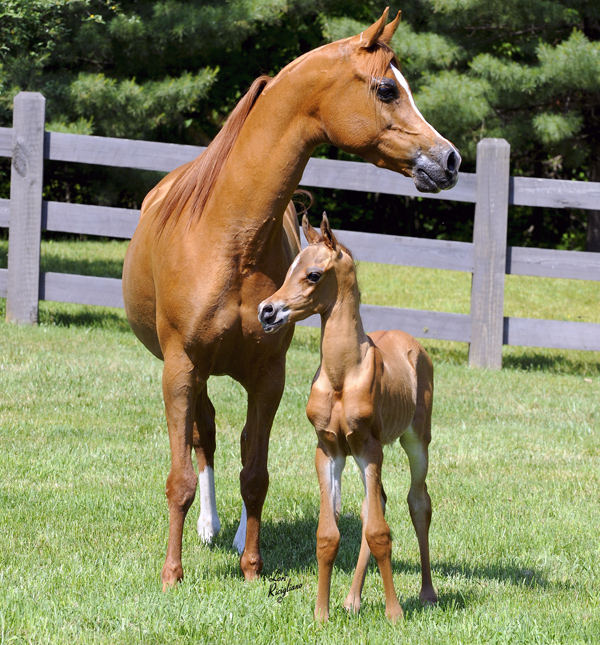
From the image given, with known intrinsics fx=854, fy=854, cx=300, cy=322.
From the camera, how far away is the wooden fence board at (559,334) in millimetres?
8516

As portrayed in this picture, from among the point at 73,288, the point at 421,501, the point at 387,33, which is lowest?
the point at 421,501

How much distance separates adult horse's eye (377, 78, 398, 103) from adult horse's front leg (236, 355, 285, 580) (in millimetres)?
1322

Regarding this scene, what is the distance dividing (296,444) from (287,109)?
3154mm

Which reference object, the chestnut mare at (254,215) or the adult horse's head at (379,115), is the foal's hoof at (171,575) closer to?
the chestnut mare at (254,215)

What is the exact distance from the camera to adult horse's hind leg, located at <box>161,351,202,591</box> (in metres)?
3.77

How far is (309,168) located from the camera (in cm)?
877

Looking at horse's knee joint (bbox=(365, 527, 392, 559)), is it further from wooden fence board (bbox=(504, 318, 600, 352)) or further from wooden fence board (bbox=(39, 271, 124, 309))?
wooden fence board (bbox=(39, 271, 124, 309))

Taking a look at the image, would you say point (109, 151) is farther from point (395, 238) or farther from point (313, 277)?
point (313, 277)

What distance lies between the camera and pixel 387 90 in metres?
3.29

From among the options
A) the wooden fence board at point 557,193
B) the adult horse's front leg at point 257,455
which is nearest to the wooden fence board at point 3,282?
the wooden fence board at point 557,193

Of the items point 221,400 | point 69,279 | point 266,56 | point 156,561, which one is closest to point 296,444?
point 221,400

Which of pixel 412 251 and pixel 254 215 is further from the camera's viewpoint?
pixel 412 251

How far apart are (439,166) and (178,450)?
166cm

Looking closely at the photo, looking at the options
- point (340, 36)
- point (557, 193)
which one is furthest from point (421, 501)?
point (340, 36)
